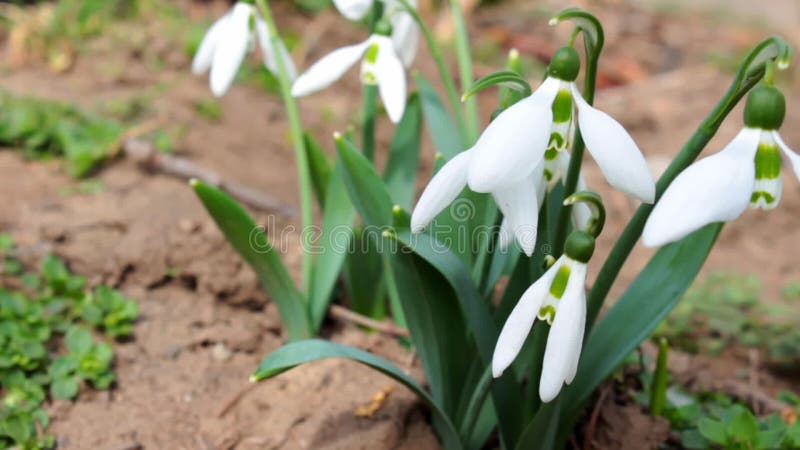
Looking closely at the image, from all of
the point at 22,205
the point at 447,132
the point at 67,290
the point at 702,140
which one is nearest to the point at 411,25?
the point at 447,132

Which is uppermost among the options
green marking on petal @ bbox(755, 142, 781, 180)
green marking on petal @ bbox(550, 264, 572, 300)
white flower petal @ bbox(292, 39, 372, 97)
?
green marking on petal @ bbox(755, 142, 781, 180)

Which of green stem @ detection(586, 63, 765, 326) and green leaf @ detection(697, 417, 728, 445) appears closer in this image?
green stem @ detection(586, 63, 765, 326)

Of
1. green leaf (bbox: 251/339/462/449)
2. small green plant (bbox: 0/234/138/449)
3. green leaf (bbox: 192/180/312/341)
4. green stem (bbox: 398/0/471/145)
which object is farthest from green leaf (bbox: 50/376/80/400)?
green stem (bbox: 398/0/471/145)

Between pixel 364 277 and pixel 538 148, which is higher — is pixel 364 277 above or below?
below

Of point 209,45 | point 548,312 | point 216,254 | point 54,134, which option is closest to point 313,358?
point 548,312

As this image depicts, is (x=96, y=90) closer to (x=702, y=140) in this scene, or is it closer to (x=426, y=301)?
(x=426, y=301)

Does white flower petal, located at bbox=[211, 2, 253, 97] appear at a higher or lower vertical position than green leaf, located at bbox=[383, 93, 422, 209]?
higher

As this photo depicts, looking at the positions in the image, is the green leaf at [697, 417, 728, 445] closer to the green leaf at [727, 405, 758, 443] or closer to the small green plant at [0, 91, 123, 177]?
the green leaf at [727, 405, 758, 443]

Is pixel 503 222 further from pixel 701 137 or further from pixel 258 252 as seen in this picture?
pixel 258 252
